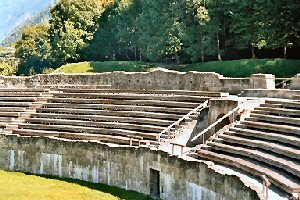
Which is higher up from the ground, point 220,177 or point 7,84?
point 7,84

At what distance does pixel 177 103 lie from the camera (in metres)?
25.7

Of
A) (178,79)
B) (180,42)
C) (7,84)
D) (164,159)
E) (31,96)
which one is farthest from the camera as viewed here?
(180,42)

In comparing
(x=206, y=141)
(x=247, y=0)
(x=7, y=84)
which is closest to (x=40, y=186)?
(x=206, y=141)

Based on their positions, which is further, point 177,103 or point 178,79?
point 178,79

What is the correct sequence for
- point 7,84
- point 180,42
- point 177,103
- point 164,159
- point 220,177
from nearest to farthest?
point 220,177 → point 164,159 → point 177,103 → point 7,84 → point 180,42

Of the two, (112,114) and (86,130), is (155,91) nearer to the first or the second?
(112,114)

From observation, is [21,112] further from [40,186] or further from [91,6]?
[91,6]

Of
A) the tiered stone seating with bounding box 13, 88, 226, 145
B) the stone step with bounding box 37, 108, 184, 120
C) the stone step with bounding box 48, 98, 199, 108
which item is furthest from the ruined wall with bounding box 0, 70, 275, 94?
the stone step with bounding box 37, 108, 184, 120

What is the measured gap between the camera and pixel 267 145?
18422 mm

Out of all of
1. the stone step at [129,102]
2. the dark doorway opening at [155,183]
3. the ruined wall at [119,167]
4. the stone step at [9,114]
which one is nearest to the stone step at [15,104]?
the stone step at [9,114]

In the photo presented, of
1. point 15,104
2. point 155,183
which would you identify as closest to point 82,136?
point 155,183

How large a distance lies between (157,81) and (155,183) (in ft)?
28.8

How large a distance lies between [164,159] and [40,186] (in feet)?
18.5

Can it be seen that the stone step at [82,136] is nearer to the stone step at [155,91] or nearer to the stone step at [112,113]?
the stone step at [112,113]
